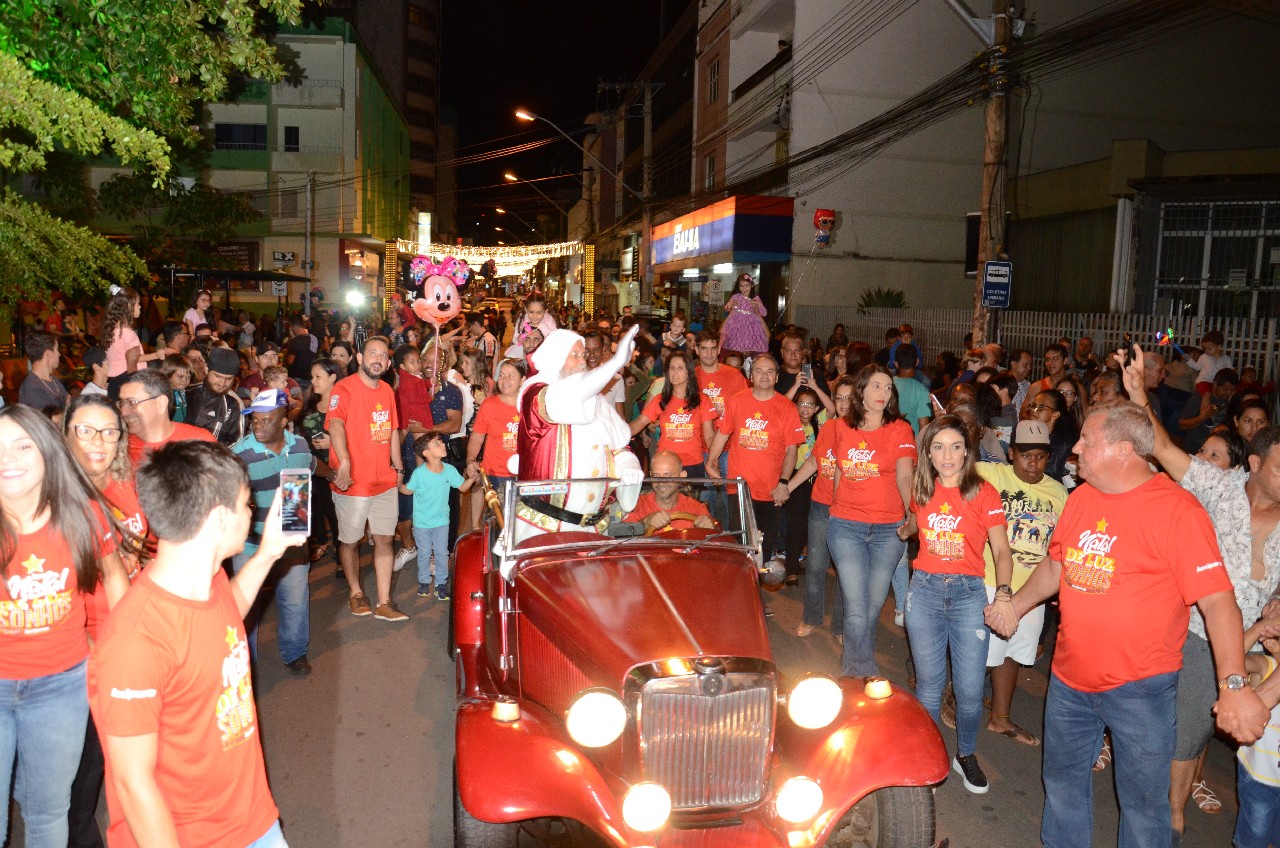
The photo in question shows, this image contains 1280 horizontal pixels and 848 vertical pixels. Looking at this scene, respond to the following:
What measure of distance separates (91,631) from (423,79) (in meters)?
98.4

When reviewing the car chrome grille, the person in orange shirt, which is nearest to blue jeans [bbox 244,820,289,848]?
the car chrome grille

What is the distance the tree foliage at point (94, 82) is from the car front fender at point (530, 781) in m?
3.93

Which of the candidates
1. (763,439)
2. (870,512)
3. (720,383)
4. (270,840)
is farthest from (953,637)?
(720,383)

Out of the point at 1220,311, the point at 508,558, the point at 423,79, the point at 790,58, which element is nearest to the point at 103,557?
the point at 508,558

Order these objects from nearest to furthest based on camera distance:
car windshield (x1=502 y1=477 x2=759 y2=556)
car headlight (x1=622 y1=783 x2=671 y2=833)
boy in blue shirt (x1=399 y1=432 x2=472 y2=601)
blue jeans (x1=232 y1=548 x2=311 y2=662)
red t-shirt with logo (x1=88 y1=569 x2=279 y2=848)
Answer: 1. red t-shirt with logo (x1=88 y1=569 x2=279 y2=848)
2. car headlight (x1=622 y1=783 x2=671 y2=833)
3. car windshield (x1=502 y1=477 x2=759 y2=556)
4. blue jeans (x1=232 y1=548 x2=311 y2=662)
5. boy in blue shirt (x1=399 y1=432 x2=472 y2=601)

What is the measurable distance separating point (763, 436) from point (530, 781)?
4432 mm

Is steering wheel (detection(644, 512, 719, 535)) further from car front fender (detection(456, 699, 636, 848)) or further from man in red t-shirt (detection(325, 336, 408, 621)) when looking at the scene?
man in red t-shirt (detection(325, 336, 408, 621))

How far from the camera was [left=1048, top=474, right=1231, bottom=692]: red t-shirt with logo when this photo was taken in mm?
3625

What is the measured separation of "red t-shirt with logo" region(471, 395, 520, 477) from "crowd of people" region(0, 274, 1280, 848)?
0.03 meters

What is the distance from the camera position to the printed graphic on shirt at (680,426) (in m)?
8.38

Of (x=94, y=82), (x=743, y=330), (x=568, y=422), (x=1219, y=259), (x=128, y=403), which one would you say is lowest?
(x=568, y=422)

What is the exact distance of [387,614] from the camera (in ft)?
24.7

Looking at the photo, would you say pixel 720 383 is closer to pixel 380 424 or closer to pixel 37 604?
pixel 380 424

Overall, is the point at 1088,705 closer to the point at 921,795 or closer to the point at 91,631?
the point at 921,795
